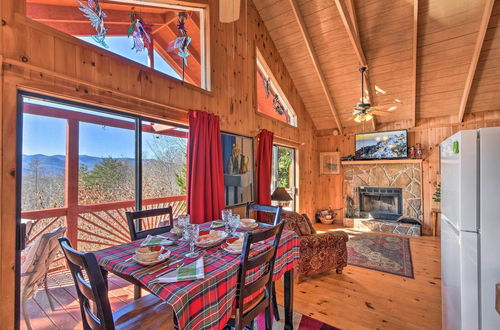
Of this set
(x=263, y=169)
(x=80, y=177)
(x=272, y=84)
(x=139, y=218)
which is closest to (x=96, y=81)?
(x=80, y=177)

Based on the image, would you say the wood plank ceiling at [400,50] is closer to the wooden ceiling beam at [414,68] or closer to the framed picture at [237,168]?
the wooden ceiling beam at [414,68]

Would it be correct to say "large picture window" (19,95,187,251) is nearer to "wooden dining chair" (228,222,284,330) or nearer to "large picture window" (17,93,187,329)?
"large picture window" (17,93,187,329)

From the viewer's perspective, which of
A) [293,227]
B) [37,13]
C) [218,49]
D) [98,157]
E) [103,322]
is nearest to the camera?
[103,322]

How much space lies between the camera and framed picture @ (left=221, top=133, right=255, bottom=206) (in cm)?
344

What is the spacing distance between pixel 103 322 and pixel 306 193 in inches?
221

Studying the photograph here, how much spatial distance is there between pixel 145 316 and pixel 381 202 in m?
6.22

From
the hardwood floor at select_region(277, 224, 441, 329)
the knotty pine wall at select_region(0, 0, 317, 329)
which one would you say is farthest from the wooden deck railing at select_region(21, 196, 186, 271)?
the hardwood floor at select_region(277, 224, 441, 329)

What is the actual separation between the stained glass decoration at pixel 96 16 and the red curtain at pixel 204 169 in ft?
3.63

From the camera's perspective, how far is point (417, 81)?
4824mm

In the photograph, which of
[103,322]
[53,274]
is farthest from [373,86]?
[53,274]

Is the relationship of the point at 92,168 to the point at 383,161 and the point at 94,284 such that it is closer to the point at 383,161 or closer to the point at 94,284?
the point at 94,284

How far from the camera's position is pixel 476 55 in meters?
3.82

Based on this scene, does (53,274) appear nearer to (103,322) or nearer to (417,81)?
(103,322)

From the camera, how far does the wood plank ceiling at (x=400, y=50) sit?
3729 millimetres
